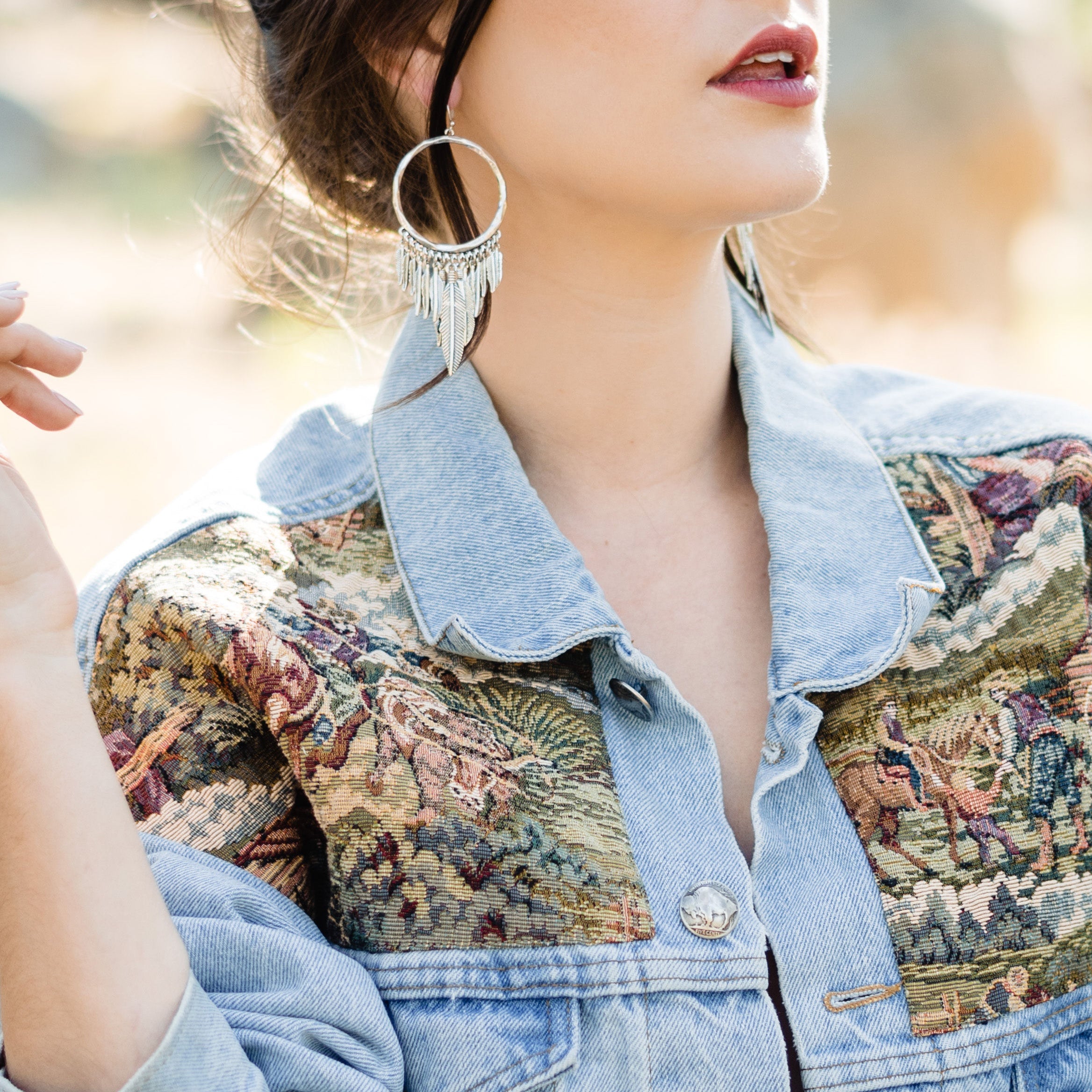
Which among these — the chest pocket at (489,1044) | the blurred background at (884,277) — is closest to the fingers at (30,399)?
the chest pocket at (489,1044)

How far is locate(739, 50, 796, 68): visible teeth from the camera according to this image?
142 cm

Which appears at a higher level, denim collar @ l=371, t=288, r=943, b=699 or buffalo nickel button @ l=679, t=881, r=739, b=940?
denim collar @ l=371, t=288, r=943, b=699

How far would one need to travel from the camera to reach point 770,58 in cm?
142

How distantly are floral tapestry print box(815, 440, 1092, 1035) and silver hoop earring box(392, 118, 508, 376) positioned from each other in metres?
0.63

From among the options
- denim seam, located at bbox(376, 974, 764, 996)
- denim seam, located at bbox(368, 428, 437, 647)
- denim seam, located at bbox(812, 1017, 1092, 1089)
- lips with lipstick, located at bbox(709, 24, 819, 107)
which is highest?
lips with lipstick, located at bbox(709, 24, 819, 107)

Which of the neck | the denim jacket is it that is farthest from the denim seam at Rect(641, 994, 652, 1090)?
the neck

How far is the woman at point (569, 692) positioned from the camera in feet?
4.05

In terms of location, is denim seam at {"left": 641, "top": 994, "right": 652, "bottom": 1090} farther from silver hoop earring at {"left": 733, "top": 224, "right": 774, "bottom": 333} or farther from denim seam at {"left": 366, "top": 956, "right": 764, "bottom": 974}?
silver hoop earring at {"left": 733, "top": 224, "right": 774, "bottom": 333}

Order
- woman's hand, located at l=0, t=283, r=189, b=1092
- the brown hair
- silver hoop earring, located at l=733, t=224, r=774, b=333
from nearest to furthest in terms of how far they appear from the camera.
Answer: woman's hand, located at l=0, t=283, r=189, b=1092 → the brown hair → silver hoop earring, located at l=733, t=224, r=774, b=333

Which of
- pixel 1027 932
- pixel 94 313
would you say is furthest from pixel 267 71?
pixel 94 313

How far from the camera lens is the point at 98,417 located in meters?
6.75

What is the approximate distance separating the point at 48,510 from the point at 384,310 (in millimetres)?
3978

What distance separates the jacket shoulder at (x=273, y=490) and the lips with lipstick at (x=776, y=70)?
650 mm

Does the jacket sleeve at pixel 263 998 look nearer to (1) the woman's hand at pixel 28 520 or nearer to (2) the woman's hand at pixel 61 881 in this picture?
(2) the woman's hand at pixel 61 881
